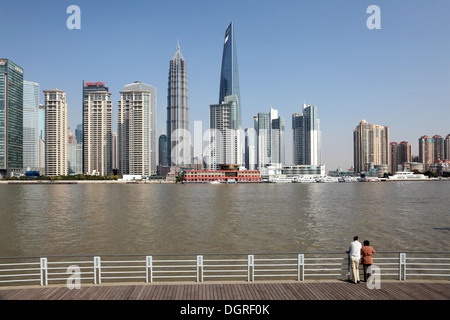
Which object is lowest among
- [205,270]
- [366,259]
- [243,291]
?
[205,270]

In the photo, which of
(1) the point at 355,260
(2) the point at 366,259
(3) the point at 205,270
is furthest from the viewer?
(3) the point at 205,270

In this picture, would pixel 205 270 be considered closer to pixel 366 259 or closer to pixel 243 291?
pixel 243 291

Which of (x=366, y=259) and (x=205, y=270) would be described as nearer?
(x=366, y=259)

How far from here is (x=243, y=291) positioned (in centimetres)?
1311

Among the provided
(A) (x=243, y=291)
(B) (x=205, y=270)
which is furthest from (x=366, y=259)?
(B) (x=205, y=270)

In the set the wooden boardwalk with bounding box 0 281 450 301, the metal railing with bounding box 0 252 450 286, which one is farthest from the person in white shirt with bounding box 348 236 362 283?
the wooden boardwalk with bounding box 0 281 450 301

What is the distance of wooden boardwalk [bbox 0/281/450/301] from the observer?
40.9ft

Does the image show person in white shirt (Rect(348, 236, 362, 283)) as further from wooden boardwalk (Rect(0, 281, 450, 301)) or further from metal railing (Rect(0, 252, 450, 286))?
wooden boardwalk (Rect(0, 281, 450, 301))

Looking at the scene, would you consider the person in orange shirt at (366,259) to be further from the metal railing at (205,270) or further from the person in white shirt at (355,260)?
the metal railing at (205,270)

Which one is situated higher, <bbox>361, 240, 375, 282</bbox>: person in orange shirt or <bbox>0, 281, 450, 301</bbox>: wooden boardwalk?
<bbox>361, 240, 375, 282</bbox>: person in orange shirt

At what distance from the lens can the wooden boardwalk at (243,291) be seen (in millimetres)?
12453

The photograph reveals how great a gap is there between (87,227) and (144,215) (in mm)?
13968

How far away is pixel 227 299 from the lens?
12312 mm

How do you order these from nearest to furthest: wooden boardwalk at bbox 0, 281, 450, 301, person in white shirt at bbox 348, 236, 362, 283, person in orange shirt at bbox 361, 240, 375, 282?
1. wooden boardwalk at bbox 0, 281, 450, 301
2. person in white shirt at bbox 348, 236, 362, 283
3. person in orange shirt at bbox 361, 240, 375, 282
